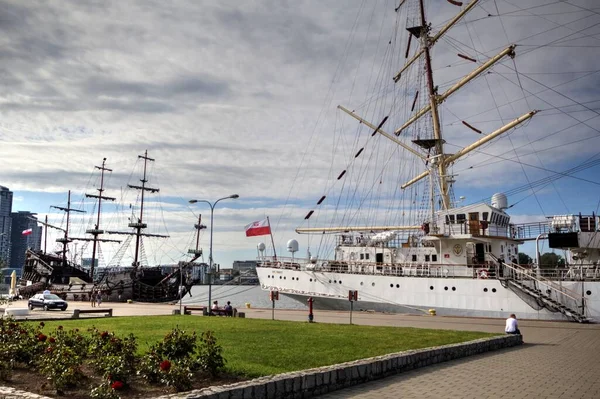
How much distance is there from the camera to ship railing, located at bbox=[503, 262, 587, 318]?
1222 inches

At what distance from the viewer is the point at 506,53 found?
39344mm

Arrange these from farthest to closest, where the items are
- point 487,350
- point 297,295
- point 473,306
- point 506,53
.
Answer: point 297,295 → point 506,53 → point 473,306 → point 487,350

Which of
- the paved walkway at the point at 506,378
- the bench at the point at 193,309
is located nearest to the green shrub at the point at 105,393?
the paved walkway at the point at 506,378

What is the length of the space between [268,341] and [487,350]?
804 centimetres

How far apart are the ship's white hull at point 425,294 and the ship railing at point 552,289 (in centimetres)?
36

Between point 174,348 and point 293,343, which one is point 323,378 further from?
point 293,343

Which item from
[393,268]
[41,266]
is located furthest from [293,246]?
[41,266]

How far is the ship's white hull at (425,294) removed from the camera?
31.6 m

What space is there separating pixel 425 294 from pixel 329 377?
27268 mm

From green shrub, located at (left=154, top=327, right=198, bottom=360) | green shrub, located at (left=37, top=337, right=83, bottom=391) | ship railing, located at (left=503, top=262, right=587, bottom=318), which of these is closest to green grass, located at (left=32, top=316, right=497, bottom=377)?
green shrub, located at (left=154, top=327, right=198, bottom=360)

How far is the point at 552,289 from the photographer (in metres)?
32.3

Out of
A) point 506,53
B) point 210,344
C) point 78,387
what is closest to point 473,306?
point 506,53

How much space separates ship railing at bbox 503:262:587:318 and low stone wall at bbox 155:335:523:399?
19.8 metres

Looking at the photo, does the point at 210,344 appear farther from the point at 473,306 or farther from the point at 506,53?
the point at 506,53
